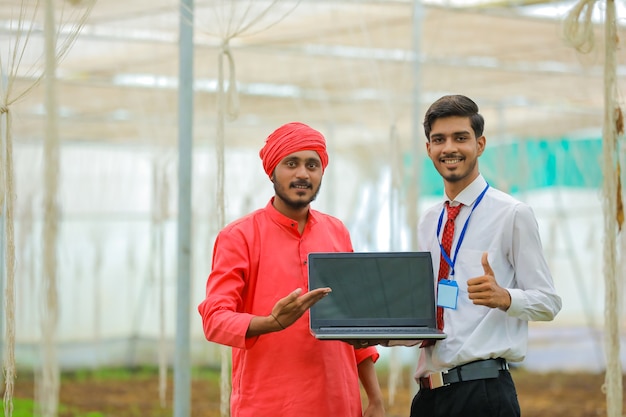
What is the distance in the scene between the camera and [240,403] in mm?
2771

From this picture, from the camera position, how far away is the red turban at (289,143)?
2.78 metres

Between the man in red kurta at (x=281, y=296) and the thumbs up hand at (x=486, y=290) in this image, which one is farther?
the man in red kurta at (x=281, y=296)

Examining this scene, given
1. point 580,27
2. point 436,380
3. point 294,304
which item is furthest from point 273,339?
point 580,27

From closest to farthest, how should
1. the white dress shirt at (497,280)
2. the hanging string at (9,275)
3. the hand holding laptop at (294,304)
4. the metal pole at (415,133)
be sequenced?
the hand holding laptop at (294,304), the white dress shirt at (497,280), the hanging string at (9,275), the metal pole at (415,133)

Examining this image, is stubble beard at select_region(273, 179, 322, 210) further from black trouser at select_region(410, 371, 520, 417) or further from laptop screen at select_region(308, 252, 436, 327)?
black trouser at select_region(410, 371, 520, 417)

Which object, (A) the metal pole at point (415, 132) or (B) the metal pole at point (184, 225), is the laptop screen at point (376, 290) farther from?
(A) the metal pole at point (415, 132)

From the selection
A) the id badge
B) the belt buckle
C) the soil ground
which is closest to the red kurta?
the belt buckle

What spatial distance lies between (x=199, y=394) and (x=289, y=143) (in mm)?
7131

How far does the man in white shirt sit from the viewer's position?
269 cm

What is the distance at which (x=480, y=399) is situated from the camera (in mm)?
2701

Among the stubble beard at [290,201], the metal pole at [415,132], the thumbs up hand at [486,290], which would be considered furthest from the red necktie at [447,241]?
the metal pole at [415,132]

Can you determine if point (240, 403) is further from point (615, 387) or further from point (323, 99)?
point (323, 99)

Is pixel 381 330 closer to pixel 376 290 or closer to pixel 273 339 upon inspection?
pixel 376 290

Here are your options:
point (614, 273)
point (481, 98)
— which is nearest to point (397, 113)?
point (614, 273)
